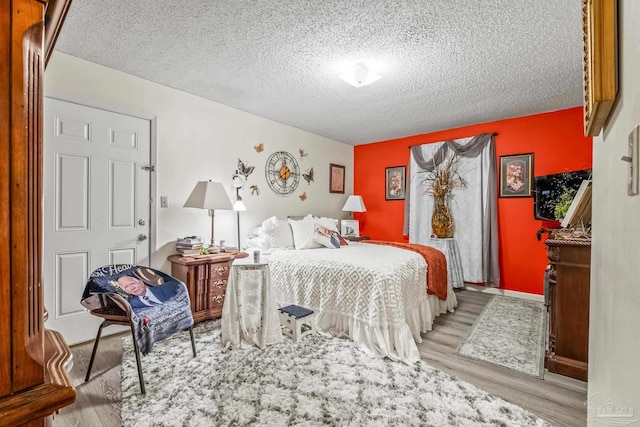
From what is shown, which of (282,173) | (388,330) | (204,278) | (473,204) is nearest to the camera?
(388,330)

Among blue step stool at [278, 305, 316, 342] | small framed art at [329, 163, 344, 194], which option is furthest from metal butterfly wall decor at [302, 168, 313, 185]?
blue step stool at [278, 305, 316, 342]

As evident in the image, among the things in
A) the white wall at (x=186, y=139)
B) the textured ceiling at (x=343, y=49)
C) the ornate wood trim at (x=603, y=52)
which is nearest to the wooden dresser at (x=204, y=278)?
the white wall at (x=186, y=139)

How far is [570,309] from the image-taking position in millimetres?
2057

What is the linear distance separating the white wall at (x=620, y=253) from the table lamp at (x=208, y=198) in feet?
9.37

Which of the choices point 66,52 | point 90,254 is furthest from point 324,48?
point 90,254

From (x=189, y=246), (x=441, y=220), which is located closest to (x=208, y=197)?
(x=189, y=246)

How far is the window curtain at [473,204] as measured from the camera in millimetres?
4133

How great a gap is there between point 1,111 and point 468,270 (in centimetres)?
476

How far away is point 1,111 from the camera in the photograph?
1.57 feet

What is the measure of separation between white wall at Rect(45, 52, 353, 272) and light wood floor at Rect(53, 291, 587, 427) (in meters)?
1.04

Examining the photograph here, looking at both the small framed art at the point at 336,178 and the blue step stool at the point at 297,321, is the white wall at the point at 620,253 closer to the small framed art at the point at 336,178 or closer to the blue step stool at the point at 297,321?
the blue step stool at the point at 297,321

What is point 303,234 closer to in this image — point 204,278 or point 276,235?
point 276,235

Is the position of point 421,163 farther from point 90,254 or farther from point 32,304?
point 32,304

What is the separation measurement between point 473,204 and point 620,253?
392 centimetres
